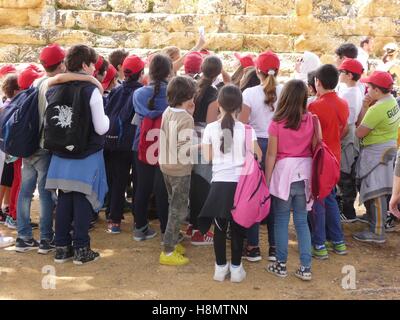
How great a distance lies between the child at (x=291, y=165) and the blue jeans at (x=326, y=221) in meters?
0.43

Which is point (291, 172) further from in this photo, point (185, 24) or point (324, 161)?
point (185, 24)

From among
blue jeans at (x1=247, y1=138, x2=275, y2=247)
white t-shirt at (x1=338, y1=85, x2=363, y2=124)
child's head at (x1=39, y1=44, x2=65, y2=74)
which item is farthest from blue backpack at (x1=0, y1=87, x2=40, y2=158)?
white t-shirt at (x1=338, y1=85, x2=363, y2=124)

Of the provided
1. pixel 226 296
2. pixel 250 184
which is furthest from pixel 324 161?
pixel 226 296

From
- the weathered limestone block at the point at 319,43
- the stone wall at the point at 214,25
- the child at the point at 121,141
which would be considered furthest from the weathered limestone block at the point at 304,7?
the child at the point at 121,141

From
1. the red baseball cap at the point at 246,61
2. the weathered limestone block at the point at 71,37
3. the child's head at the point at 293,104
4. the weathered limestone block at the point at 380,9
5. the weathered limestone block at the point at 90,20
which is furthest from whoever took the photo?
the weathered limestone block at the point at 90,20

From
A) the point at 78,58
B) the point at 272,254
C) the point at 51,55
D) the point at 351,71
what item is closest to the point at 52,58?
the point at 51,55

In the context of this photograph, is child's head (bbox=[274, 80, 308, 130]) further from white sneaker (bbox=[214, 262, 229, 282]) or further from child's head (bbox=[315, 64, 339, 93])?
white sneaker (bbox=[214, 262, 229, 282])

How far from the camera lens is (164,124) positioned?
5.05 meters

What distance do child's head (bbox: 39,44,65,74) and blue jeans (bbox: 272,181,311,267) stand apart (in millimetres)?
2367

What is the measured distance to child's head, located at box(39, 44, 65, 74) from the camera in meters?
5.19

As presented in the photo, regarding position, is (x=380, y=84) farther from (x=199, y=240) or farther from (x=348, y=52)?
(x=199, y=240)

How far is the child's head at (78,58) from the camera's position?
16.2ft

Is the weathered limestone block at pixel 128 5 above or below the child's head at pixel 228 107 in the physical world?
above

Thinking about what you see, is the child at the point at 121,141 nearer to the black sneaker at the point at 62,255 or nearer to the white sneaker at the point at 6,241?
the black sneaker at the point at 62,255
